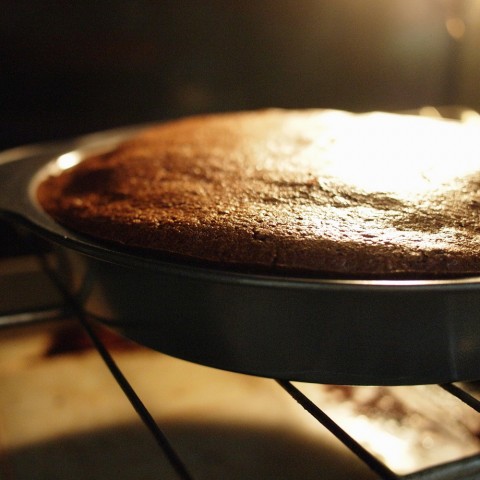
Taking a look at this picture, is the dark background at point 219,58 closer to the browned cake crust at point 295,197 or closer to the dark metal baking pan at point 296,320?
the browned cake crust at point 295,197

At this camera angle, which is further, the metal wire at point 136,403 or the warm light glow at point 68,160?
the warm light glow at point 68,160

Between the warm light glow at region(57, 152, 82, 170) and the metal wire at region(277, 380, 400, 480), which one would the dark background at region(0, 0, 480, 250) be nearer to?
the warm light glow at region(57, 152, 82, 170)

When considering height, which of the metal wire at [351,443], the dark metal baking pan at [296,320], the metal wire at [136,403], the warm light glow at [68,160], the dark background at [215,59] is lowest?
the metal wire at [351,443]

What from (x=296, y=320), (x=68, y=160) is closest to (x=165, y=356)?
(x=68, y=160)

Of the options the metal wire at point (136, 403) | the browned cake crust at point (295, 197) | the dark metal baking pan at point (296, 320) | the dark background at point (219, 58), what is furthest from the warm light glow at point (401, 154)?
the dark background at point (219, 58)

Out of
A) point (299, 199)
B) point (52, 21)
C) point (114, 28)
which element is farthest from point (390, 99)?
point (299, 199)

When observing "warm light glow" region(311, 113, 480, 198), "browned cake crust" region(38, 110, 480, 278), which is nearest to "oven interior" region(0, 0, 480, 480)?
"browned cake crust" region(38, 110, 480, 278)

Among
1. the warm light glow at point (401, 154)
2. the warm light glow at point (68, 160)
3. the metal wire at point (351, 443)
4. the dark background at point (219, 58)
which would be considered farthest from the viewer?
the dark background at point (219, 58)

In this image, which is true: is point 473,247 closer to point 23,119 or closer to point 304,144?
point 304,144
